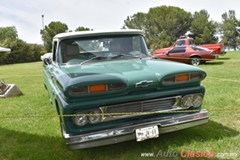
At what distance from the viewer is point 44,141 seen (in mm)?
3621

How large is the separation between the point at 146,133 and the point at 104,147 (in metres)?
0.81

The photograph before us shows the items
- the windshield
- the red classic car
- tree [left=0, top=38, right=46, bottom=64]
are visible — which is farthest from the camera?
tree [left=0, top=38, right=46, bottom=64]

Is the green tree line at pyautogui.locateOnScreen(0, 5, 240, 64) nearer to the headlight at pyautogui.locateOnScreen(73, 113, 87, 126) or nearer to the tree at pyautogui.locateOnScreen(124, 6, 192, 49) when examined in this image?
the tree at pyautogui.locateOnScreen(124, 6, 192, 49)

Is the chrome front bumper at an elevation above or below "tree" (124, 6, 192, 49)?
below

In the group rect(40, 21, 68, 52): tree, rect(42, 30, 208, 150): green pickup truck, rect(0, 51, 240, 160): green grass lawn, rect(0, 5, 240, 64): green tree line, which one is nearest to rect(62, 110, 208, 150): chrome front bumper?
rect(42, 30, 208, 150): green pickup truck

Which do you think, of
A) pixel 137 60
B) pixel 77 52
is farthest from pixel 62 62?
pixel 137 60

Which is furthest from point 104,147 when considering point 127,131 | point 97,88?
point 97,88

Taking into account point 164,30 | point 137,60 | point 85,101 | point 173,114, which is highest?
point 164,30

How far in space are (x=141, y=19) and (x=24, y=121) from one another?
44565mm

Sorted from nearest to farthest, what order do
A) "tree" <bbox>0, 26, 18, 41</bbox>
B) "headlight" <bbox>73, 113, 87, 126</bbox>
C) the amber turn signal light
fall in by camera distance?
1. "headlight" <bbox>73, 113, 87, 126</bbox>
2. the amber turn signal light
3. "tree" <bbox>0, 26, 18, 41</bbox>

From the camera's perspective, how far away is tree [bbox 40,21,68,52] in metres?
46.2

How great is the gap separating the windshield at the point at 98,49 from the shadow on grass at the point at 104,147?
4.38 feet

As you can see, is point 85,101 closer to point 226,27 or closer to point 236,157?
point 236,157

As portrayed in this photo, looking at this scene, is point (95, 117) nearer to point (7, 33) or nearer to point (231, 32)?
point (231, 32)
